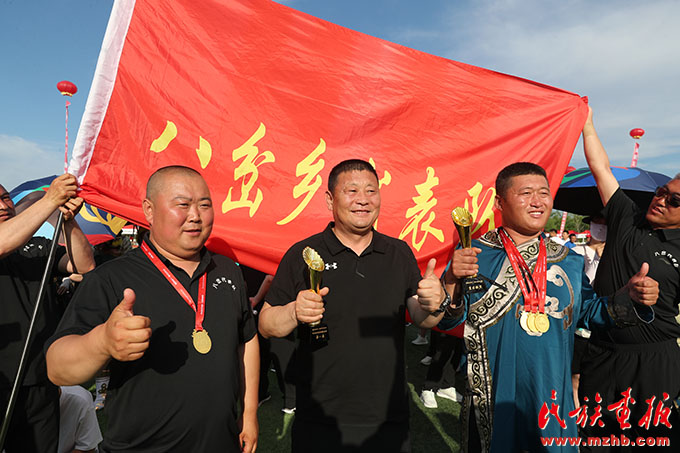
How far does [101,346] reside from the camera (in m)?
1.32

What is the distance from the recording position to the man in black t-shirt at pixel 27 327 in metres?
2.32

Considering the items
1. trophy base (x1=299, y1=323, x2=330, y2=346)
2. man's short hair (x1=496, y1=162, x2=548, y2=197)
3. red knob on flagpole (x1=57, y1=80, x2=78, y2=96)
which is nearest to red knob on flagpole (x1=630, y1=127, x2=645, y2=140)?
man's short hair (x1=496, y1=162, x2=548, y2=197)

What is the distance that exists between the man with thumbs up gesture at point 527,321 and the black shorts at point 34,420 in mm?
2757

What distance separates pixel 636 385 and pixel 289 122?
10.8 feet

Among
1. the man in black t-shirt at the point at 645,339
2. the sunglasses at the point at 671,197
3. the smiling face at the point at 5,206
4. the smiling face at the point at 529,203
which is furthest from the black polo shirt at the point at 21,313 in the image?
the sunglasses at the point at 671,197

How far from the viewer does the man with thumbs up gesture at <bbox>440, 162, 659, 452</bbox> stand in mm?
2033

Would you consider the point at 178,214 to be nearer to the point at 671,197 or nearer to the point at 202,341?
the point at 202,341

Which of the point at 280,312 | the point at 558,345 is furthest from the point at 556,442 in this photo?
the point at 280,312

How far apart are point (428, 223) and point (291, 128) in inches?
57.5

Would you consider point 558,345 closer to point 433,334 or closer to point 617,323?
point 617,323

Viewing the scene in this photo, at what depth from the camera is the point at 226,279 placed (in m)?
2.00

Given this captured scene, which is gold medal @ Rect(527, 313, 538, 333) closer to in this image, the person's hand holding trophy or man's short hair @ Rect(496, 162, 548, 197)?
man's short hair @ Rect(496, 162, 548, 197)

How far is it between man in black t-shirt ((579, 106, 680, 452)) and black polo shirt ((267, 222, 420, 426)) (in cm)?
175

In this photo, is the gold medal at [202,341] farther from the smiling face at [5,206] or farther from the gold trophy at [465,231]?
the smiling face at [5,206]
